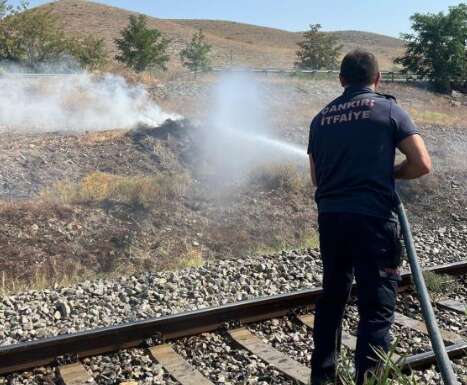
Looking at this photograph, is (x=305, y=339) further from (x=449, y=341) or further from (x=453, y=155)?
(x=453, y=155)

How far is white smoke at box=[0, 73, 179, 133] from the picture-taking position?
19172 millimetres

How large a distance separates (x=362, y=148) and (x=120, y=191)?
808 centimetres

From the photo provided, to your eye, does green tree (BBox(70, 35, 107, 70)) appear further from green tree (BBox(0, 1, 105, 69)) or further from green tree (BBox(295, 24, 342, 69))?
green tree (BBox(295, 24, 342, 69))

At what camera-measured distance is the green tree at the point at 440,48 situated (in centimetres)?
3434

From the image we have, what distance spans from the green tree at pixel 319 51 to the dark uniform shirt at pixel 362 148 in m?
39.8

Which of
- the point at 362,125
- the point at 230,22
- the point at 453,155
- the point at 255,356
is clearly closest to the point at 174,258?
the point at 255,356

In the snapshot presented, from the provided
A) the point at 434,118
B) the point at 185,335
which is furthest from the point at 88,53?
the point at 185,335

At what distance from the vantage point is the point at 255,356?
4840 millimetres

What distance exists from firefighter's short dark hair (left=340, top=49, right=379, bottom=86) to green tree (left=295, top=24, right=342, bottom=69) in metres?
39.6

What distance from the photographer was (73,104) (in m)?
21.0

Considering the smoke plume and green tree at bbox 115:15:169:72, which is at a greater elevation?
green tree at bbox 115:15:169:72

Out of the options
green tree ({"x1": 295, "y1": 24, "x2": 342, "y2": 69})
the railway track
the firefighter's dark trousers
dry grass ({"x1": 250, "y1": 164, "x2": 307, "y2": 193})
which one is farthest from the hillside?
the firefighter's dark trousers

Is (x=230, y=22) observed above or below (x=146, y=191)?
above

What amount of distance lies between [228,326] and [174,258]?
336cm
